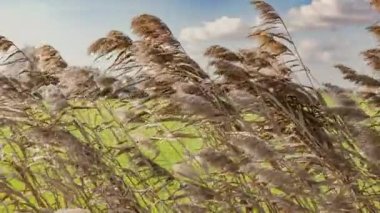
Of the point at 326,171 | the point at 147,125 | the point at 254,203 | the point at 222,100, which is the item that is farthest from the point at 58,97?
the point at 326,171

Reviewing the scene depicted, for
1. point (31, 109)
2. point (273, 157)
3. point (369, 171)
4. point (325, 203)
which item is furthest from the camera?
point (31, 109)

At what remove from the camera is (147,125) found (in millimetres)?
4609

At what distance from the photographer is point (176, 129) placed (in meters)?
4.50

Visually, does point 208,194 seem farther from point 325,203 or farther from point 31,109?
point 31,109

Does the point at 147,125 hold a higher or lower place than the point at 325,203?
higher

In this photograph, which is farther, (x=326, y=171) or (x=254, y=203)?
(x=326, y=171)

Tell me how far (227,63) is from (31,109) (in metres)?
1.37

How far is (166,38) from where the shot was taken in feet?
15.7

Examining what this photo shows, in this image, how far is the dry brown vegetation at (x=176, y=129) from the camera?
3941 mm

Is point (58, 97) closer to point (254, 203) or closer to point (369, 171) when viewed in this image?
point (254, 203)

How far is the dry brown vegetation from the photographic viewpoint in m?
3.94

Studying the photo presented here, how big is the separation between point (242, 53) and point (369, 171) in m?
1.32

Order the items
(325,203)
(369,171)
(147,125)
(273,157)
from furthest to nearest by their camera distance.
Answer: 1. (147,125)
2. (369,171)
3. (325,203)
4. (273,157)

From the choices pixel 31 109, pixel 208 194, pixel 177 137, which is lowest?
pixel 208 194
